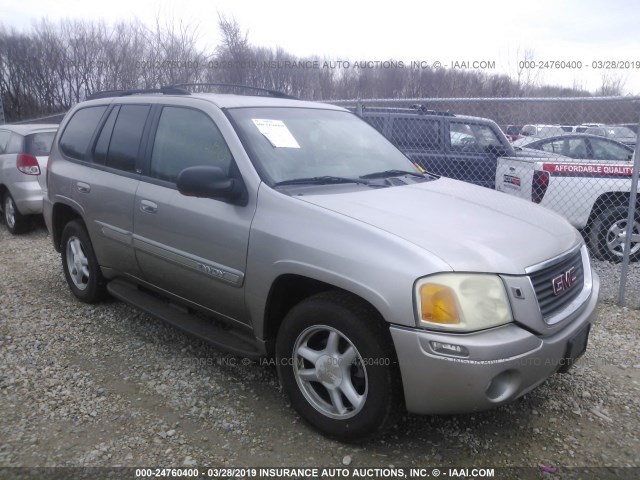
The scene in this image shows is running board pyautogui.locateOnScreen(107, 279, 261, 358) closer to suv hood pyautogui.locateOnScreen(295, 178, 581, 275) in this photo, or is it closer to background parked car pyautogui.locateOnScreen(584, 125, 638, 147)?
suv hood pyautogui.locateOnScreen(295, 178, 581, 275)

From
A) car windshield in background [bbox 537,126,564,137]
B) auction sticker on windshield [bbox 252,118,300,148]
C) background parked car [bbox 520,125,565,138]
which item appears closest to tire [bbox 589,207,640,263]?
background parked car [bbox 520,125,565,138]

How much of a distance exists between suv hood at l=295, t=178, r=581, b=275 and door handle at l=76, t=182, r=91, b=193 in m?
2.20

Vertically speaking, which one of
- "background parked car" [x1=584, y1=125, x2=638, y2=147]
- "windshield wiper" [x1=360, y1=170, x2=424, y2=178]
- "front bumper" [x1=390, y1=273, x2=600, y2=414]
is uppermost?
"background parked car" [x1=584, y1=125, x2=638, y2=147]

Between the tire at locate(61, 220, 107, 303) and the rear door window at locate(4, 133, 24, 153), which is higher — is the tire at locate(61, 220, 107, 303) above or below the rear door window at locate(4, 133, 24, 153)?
below

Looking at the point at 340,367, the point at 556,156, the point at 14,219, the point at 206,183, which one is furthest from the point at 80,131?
the point at 556,156

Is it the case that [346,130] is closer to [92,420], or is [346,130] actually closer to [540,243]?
[540,243]

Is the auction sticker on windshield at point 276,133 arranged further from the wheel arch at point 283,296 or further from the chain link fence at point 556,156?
the chain link fence at point 556,156

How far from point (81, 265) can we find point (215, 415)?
7.64 feet

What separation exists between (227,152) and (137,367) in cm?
162

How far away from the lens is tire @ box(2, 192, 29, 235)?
7.41 meters

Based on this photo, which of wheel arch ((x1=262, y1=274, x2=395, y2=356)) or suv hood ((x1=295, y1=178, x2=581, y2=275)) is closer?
suv hood ((x1=295, y1=178, x2=581, y2=275))

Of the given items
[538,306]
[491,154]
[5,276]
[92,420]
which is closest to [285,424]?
[92,420]

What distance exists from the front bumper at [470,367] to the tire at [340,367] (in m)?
0.11

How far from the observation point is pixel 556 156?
6508 mm
